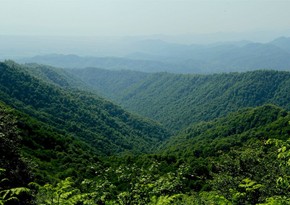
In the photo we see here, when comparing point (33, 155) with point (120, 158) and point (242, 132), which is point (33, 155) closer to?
point (120, 158)

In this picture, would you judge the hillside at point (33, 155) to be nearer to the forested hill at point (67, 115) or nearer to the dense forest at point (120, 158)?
the dense forest at point (120, 158)

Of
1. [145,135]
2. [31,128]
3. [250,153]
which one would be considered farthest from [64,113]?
[250,153]

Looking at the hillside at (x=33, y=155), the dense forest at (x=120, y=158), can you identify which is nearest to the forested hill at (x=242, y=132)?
the dense forest at (x=120, y=158)

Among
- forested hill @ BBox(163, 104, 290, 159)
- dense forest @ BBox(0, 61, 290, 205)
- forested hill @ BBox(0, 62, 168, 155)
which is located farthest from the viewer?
forested hill @ BBox(0, 62, 168, 155)

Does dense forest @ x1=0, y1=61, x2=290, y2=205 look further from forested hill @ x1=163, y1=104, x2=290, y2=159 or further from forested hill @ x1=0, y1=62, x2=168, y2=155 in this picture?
forested hill @ x1=0, y1=62, x2=168, y2=155

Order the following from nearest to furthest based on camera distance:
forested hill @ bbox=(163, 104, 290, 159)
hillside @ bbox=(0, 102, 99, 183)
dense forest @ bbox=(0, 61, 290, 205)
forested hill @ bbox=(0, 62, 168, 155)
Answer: dense forest @ bbox=(0, 61, 290, 205) < hillside @ bbox=(0, 102, 99, 183) < forested hill @ bbox=(163, 104, 290, 159) < forested hill @ bbox=(0, 62, 168, 155)

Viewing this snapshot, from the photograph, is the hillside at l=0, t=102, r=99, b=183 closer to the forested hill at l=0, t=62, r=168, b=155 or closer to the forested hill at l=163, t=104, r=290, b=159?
the forested hill at l=163, t=104, r=290, b=159

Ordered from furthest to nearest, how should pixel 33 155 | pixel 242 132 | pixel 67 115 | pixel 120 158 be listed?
pixel 67 115, pixel 242 132, pixel 120 158, pixel 33 155

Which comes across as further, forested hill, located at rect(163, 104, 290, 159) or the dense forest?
forested hill, located at rect(163, 104, 290, 159)

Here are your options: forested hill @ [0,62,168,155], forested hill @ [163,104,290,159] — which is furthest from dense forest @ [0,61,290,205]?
forested hill @ [0,62,168,155]

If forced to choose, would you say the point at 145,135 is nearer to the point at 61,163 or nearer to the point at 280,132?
the point at 280,132

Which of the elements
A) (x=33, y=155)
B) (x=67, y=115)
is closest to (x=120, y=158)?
(x=33, y=155)
